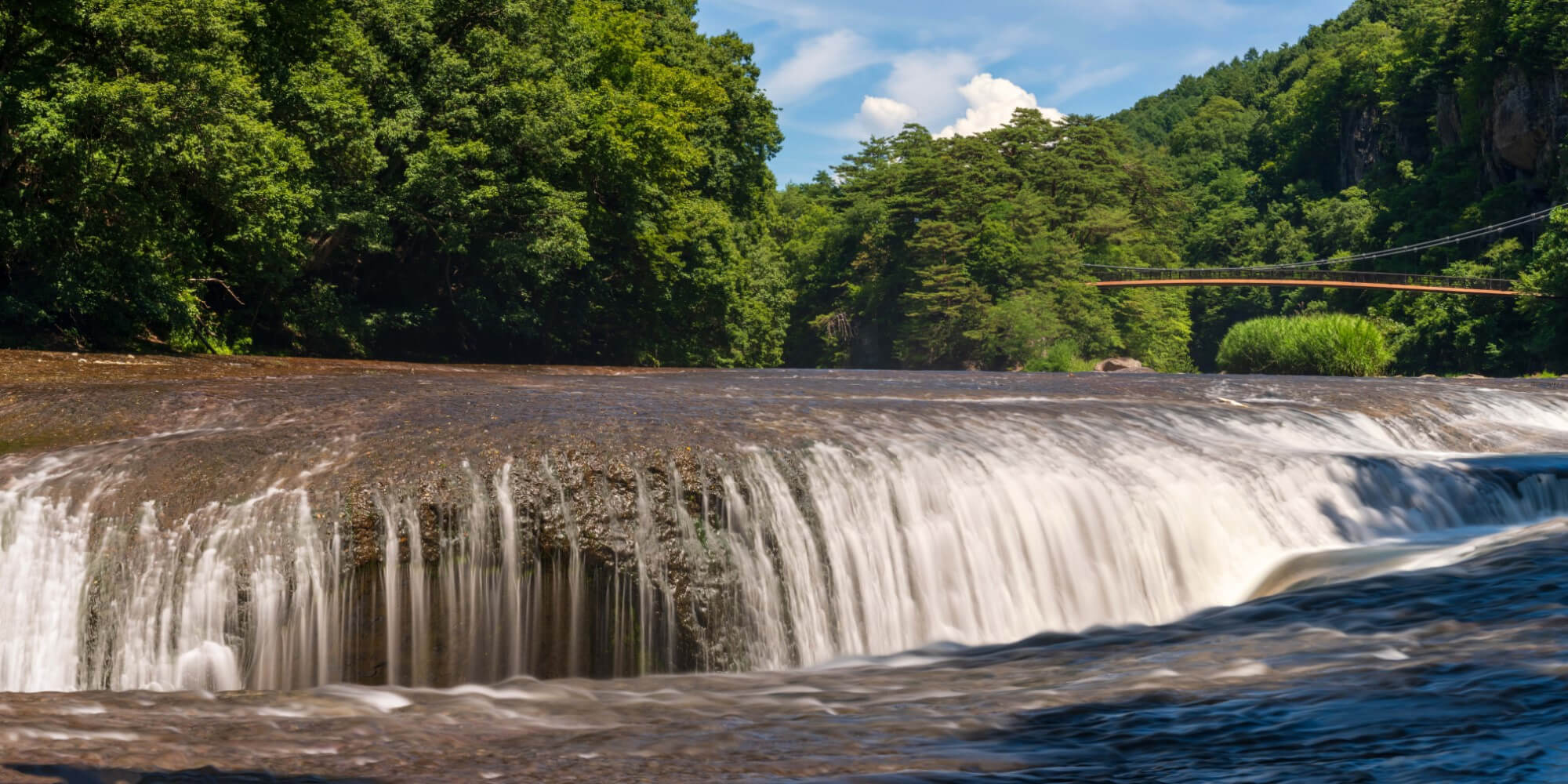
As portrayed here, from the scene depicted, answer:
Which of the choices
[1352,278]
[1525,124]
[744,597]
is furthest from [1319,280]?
[744,597]

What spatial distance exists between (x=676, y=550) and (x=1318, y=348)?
127 ft

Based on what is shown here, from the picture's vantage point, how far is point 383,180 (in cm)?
3133

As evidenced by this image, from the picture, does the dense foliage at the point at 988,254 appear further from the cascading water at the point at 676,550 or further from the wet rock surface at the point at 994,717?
the wet rock surface at the point at 994,717

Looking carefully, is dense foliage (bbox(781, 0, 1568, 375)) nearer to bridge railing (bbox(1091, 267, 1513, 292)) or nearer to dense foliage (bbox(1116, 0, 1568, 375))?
dense foliage (bbox(1116, 0, 1568, 375))

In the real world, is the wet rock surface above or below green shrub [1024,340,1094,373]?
below

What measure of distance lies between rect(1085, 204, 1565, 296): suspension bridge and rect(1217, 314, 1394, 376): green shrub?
41.3ft

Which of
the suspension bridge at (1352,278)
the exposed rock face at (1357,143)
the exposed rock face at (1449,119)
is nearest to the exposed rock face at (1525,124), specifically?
the suspension bridge at (1352,278)

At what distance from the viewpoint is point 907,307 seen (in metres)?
76.4

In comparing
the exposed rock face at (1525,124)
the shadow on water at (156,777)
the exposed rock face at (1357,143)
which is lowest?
the shadow on water at (156,777)

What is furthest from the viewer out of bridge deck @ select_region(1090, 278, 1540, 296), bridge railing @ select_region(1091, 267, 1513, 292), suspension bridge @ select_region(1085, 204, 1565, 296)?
bridge railing @ select_region(1091, 267, 1513, 292)

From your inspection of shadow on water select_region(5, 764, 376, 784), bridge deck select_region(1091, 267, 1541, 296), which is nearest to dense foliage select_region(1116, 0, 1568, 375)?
bridge deck select_region(1091, 267, 1541, 296)

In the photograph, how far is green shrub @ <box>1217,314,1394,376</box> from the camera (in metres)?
41.8

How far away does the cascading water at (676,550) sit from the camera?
25.2ft

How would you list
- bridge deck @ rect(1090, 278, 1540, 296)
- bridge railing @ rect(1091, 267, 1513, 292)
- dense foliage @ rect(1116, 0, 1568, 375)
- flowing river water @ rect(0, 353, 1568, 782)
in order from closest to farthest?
flowing river water @ rect(0, 353, 1568, 782)
bridge deck @ rect(1090, 278, 1540, 296)
dense foliage @ rect(1116, 0, 1568, 375)
bridge railing @ rect(1091, 267, 1513, 292)
